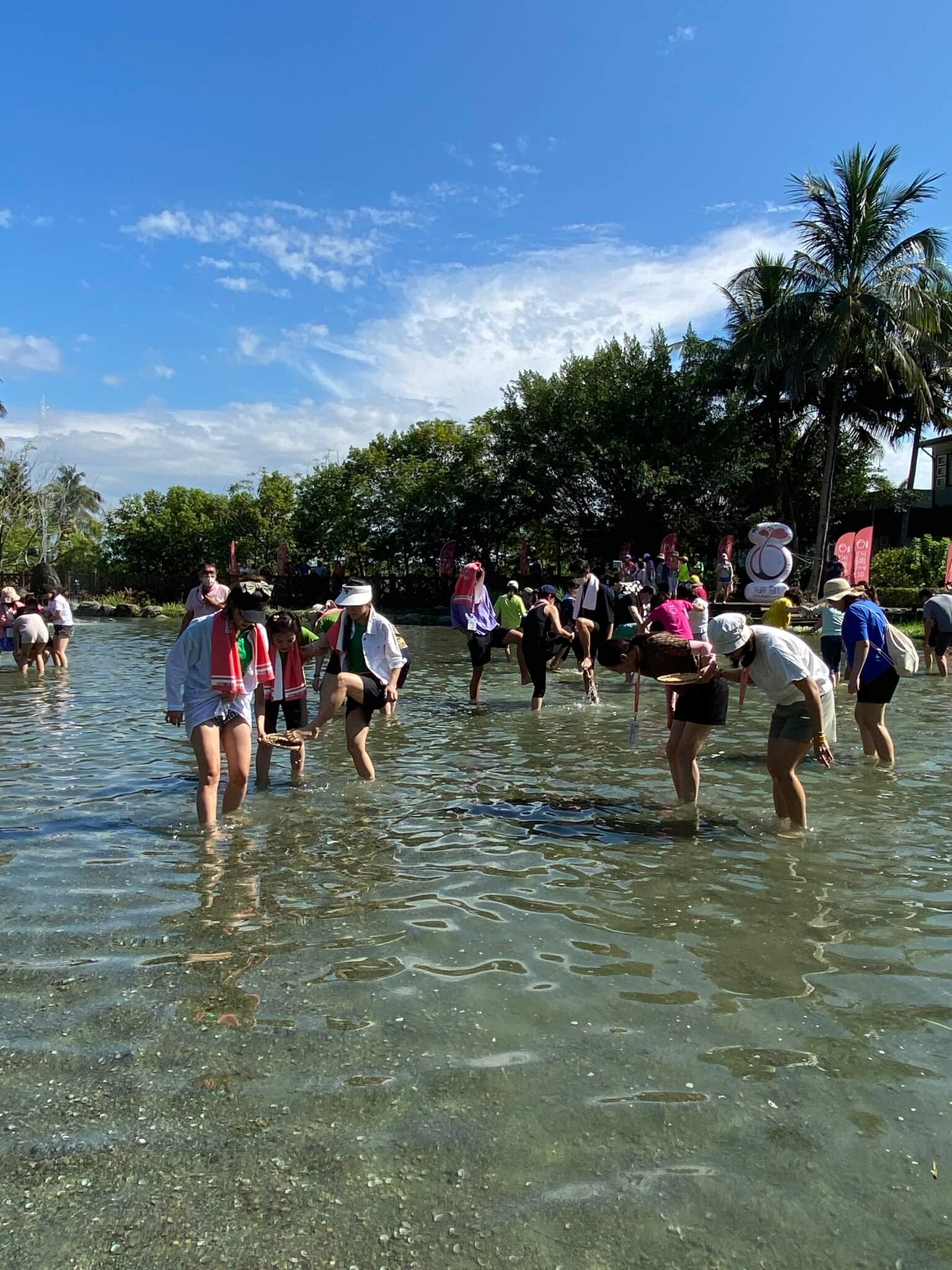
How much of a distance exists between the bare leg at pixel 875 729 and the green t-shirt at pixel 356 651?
4595 millimetres

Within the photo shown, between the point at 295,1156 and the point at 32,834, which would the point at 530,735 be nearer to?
the point at 32,834

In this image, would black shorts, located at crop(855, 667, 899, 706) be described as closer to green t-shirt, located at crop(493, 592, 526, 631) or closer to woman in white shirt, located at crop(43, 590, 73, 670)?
green t-shirt, located at crop(493, 592, 526, 631)

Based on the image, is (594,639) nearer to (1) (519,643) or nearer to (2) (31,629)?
(1) (519,643)

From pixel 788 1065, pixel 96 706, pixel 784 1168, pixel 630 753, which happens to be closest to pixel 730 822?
pixel 630 753

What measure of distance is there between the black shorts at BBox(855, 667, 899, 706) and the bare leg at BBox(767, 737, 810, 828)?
8.18 feet

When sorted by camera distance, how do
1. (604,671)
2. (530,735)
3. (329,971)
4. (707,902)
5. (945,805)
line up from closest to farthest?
(329,971) → (707,902) → (945,805) → (530,735) → (604,671)

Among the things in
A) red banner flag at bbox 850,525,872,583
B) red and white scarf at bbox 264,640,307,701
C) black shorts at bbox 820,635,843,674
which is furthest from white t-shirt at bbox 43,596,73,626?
red banner flag at bbox 850,525,872,583

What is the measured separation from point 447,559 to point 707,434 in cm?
1173

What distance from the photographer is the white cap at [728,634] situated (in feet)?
A: 19.1

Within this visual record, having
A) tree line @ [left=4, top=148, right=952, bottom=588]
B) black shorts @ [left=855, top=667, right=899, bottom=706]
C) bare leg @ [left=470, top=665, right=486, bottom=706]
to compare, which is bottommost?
bare leg @ [left=470, top=665, right=486, bottom=706]

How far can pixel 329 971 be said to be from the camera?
4145 millimetres

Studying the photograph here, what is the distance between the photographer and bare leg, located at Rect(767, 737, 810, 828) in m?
6.16

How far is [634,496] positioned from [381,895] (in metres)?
33.0

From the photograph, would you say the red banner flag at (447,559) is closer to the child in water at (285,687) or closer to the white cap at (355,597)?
the child in water at (285,687)
